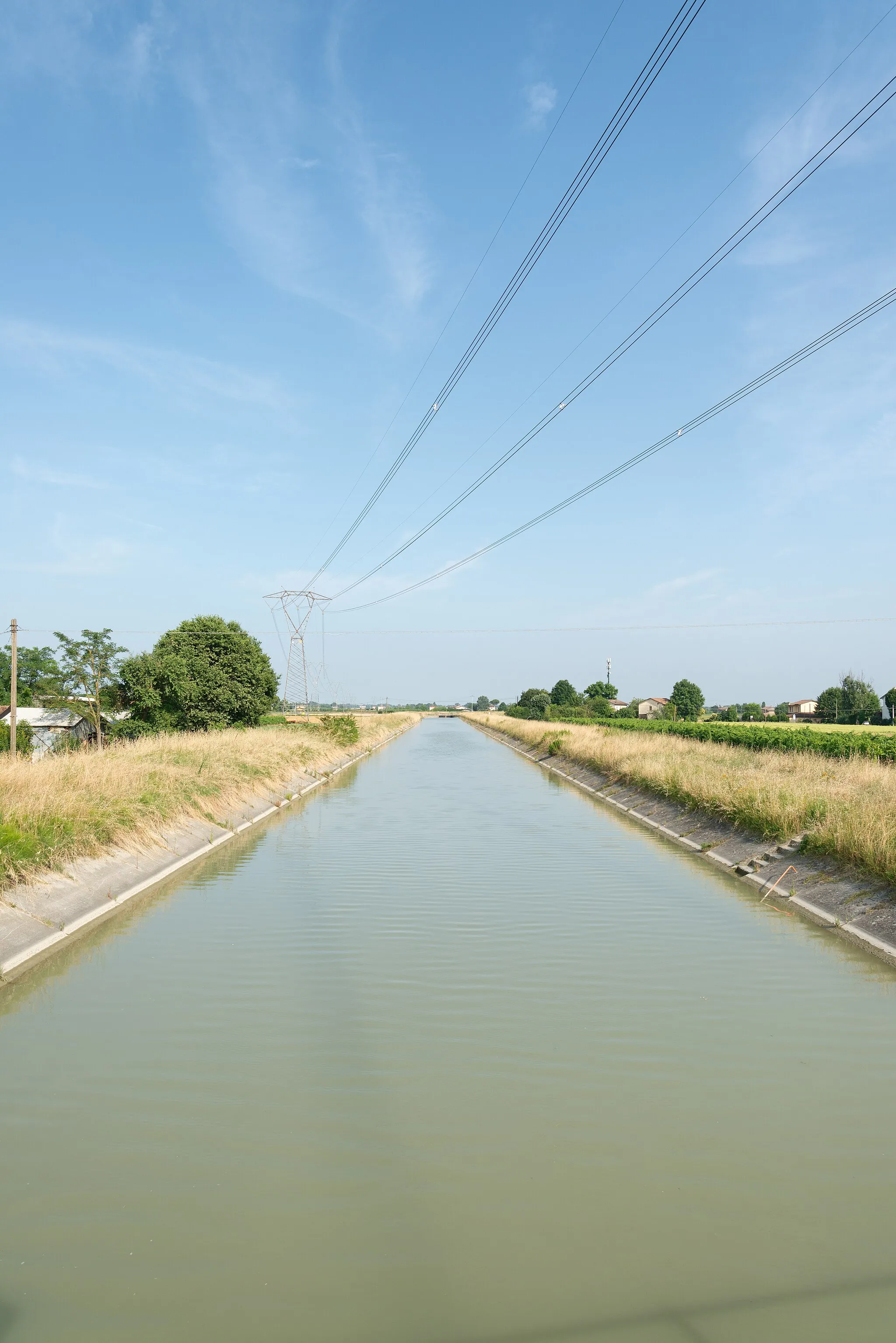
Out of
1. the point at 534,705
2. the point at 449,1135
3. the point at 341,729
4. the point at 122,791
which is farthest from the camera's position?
the point at 534,705

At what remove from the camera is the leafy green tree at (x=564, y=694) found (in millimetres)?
128625

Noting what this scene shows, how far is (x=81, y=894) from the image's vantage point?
42.1 feet

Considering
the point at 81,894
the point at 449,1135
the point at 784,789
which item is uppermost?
the point at 784,789

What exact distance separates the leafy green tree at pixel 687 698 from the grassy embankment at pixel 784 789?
8586 centimetres

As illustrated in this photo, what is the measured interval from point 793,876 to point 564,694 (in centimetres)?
11841

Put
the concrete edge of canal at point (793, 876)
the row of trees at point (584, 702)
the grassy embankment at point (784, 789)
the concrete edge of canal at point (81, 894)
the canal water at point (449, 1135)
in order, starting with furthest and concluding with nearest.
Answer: the row of trees at point (584, 702) < the grassy embankment at point (784, 789) < the concrete edge of canal at point (793, 876) < the concrete edge of canal at point (81, 894) < the canal water at point (449, 1135)

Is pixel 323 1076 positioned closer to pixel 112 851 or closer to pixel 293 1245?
pixel 293 1245

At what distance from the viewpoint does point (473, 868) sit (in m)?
16.0

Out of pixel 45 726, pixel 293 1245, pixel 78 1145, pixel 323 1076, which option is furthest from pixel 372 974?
pixel 45 726

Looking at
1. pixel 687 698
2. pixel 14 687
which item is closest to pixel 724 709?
pixel 687 698

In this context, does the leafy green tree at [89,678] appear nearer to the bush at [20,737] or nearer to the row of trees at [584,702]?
the bush at [20,737]

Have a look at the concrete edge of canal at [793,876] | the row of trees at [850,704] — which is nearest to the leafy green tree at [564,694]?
the row of trees at [850,704]

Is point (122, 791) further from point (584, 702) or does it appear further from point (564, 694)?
point (564, 694)

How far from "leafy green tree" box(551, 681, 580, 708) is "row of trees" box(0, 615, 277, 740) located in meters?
75.7
